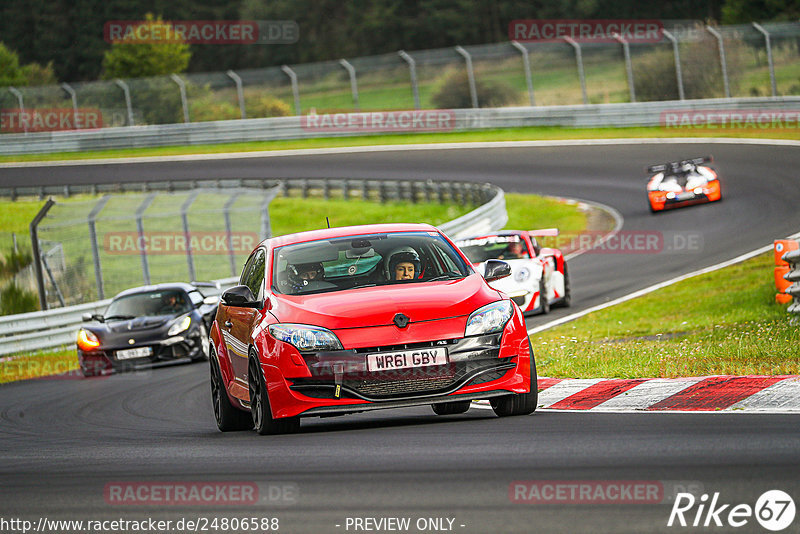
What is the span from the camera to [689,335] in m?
13.2

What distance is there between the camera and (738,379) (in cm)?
840

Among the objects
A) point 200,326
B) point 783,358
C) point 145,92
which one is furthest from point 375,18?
point 783,358

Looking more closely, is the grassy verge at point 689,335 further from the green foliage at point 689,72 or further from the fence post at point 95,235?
the green foliage at point 689,72

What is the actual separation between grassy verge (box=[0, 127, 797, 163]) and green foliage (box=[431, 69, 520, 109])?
2.55 m

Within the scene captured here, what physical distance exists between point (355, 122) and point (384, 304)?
43.0 meters

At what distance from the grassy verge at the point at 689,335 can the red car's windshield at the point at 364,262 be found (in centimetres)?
208

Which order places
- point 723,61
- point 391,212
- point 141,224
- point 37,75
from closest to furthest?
point 141,224 → point 391,212 → point 723,61 → point 37,75

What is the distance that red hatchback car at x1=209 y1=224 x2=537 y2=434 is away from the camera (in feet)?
24.9

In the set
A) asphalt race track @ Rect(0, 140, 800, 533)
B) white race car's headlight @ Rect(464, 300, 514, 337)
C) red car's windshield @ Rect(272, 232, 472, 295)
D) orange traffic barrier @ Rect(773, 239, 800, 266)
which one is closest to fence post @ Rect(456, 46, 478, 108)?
orange traffic barrier @ Rect(773, 239, 800, 266)

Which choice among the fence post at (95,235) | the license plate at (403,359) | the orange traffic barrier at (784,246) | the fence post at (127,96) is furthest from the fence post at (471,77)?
the license plate at (403,359)

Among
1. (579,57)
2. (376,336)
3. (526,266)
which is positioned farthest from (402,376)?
(579,57)

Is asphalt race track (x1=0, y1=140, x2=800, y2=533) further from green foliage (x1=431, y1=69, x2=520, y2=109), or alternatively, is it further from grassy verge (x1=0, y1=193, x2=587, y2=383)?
green foliage (x1=431, y1=69, x2=520, y2=109)

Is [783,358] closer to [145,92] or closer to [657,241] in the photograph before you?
[657,241]

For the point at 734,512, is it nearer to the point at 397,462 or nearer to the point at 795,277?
the point at 397,462
